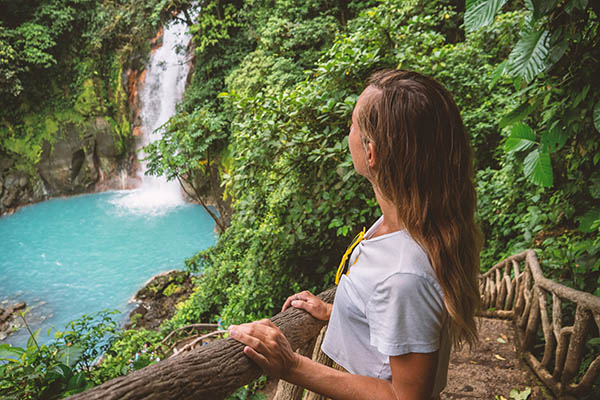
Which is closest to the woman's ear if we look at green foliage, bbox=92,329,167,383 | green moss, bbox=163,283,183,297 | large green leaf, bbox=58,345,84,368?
large green leaf, bbox=58,345,84,368

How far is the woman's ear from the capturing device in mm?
906

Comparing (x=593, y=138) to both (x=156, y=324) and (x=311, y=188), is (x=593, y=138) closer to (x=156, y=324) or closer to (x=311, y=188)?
(x=311, y=188)

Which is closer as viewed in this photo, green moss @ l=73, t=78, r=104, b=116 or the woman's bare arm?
the woman's bare arm

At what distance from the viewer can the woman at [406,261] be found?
31.5 inches

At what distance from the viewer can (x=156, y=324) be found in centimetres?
733

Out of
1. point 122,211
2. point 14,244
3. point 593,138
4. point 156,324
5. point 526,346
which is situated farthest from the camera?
point 122,211

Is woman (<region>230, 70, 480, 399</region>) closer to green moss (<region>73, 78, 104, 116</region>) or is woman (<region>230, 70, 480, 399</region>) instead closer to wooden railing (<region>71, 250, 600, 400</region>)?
wooden railing (<region>71, 250, 600, 400</region>)

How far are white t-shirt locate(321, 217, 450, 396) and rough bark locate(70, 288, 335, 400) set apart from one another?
12.4 inches

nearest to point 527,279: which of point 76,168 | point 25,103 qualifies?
point 76,168

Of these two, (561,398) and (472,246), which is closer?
(472,246)

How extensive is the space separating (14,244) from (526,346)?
47.2 feet

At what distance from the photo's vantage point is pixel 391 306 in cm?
80

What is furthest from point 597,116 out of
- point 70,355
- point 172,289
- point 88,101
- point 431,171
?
point 88,101

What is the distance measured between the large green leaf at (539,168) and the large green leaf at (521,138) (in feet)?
0.26
